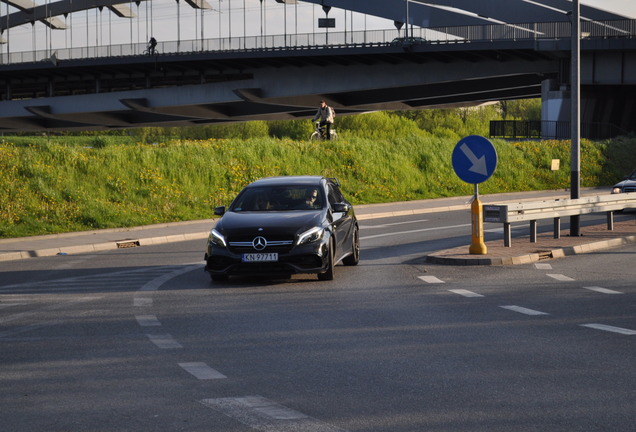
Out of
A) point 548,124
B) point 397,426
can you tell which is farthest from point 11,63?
point 397,426

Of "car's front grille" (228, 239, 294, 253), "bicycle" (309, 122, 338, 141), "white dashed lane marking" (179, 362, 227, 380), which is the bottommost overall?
"white dashed lane marking" (179, 362, 227, 380)

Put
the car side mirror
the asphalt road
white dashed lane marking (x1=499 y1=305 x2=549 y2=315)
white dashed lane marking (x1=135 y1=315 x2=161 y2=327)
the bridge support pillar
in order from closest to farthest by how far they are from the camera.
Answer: the asphalt road → white dashed lane marking (x1=135 y1=315 x2=161 y2=327) → white dashed lane marking (x1=499 y1=305 x2=549 y2=315) → the car side mirror → the bridge support pillar

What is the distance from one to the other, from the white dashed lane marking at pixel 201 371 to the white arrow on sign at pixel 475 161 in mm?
9755

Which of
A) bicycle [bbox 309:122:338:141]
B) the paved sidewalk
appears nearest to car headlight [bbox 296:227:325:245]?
the paved sidewalk

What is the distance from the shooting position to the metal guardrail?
1800 cm

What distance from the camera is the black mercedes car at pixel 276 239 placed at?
13.8m

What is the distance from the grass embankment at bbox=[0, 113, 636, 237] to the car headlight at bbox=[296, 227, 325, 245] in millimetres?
12075

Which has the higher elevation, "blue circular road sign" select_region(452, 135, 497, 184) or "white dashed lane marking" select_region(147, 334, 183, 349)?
"blue circular road sign" select_region(452, 135, 497, 184)

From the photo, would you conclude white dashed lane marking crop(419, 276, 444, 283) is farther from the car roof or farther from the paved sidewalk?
the car roof

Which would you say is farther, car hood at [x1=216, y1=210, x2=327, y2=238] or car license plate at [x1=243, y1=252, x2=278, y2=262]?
car hood at [x1=216, y1=210, x2=327, y2=238]

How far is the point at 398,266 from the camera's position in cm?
1653

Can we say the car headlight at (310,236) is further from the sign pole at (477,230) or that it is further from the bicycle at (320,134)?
the bicycle at (320,134)

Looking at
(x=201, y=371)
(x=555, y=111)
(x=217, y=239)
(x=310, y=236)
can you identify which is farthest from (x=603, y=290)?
(x=555, y=111)

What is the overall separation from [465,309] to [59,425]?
6.39m
